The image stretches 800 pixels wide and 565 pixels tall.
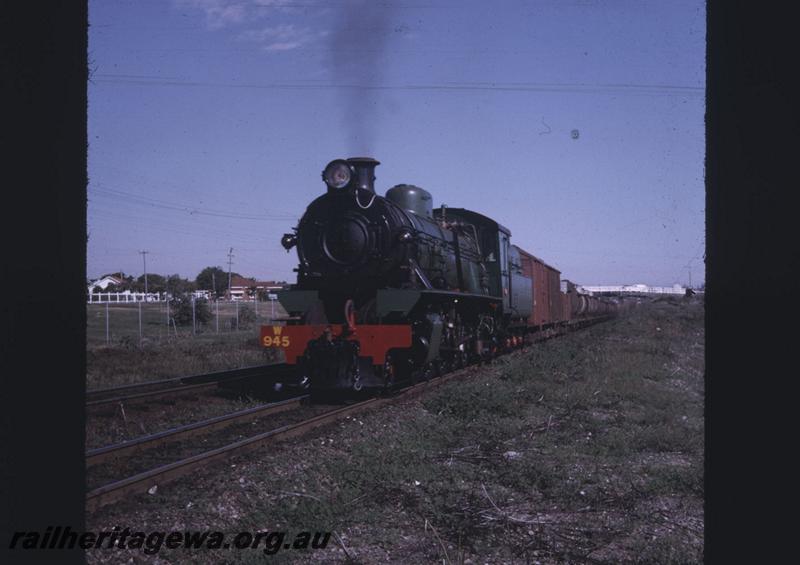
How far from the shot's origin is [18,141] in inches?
64.1

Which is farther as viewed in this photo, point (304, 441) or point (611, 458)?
point (304, 441)

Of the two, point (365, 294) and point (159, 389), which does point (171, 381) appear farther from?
point (365, 294)

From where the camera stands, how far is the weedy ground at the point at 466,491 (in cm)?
475

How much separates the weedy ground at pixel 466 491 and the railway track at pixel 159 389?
4.05 m

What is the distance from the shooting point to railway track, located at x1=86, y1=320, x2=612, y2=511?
6020 millimetres

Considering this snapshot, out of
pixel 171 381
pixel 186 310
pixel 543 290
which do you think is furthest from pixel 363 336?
pixel 186 310

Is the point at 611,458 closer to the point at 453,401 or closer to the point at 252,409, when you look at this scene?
the point at 453,401

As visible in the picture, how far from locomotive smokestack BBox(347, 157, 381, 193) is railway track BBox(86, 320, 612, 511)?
13.2 feet

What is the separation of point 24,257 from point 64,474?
60cm

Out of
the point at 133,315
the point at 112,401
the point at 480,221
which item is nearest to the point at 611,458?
the point at 112,401

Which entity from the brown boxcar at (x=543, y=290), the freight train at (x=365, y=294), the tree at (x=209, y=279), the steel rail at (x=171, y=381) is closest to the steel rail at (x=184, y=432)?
the freight train at (x=365, y=294)

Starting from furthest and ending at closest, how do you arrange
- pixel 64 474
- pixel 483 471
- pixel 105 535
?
1. pixel 483 471
2. pixel 105 535
3. pixel 64 474

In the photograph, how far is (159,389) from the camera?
13922 millimetres

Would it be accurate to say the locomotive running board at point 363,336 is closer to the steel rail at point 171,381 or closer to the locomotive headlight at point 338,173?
the locomotive headlight at point 338,173
